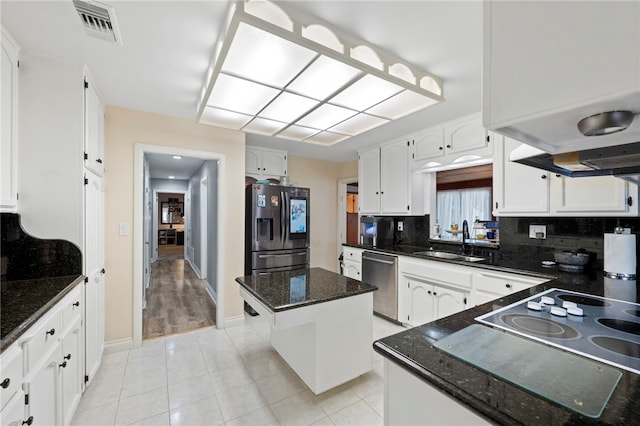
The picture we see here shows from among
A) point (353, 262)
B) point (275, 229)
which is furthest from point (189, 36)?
point (353, 262)

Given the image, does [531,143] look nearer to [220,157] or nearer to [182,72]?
[182,72]

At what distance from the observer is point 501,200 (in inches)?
101

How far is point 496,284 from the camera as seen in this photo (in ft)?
7.52

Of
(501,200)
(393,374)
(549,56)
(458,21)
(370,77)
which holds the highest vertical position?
(458,21)

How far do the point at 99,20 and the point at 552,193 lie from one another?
343 cm

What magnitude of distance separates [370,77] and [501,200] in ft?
5.80

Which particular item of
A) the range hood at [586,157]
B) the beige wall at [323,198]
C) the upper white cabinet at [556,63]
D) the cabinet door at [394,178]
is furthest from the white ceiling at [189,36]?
the beige wall at [323,198]

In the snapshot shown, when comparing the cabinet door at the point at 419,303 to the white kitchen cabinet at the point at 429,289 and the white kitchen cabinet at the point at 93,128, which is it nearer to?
the white kitchen cabinet at the point at 429,289

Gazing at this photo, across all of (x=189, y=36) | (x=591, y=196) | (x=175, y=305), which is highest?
(x=189, y=36)

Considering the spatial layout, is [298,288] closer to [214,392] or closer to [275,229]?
[214,392]

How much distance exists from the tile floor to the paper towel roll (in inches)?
73.2

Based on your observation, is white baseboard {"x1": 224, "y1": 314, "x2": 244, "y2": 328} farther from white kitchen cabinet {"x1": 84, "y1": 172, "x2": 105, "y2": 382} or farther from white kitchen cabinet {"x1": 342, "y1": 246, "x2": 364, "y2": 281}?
white kitchen cabinet {"x1": 342, "y1": 246, "x2": 364, "y2": 281}

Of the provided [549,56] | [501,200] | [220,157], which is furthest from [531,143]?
Result: [220,157]

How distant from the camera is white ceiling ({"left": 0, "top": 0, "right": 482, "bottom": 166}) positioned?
1396 millimetres
